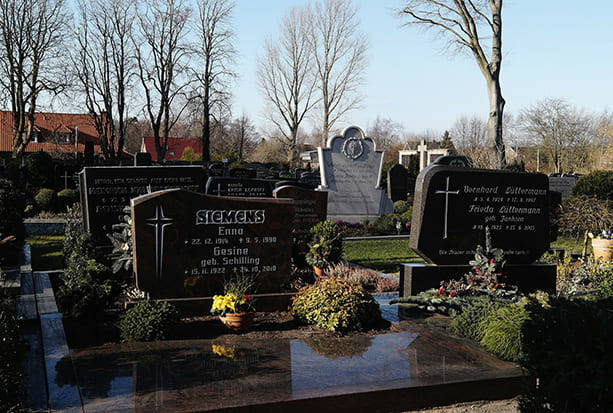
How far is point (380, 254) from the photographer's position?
1445 cm

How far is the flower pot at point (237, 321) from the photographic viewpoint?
6789 millimetres

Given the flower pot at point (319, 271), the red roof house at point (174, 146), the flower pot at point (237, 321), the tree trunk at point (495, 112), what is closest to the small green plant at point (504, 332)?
the flower pot at point (237, 321)

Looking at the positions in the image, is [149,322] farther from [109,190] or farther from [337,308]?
[109,190]

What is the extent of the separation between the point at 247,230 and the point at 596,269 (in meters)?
5.77

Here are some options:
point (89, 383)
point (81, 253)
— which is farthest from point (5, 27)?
point (89, 383)

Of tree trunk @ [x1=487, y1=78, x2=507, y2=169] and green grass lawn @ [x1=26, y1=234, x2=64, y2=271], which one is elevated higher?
tree trunk @ [x1=487, y1=78, x2=507, y2=169]

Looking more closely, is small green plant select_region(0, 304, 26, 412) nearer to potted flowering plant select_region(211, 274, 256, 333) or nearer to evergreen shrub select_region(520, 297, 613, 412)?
potted flowering plant select_region(211, 274, 256, 333)

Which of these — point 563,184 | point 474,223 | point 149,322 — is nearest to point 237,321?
point 149,322

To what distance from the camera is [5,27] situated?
32.9m

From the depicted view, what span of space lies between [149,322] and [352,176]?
49.4 ft

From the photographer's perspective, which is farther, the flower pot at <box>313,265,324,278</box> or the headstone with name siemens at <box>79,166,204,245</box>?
the flower pot at <box>313,265,324,278</box>

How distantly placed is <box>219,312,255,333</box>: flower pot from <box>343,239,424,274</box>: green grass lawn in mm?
5574

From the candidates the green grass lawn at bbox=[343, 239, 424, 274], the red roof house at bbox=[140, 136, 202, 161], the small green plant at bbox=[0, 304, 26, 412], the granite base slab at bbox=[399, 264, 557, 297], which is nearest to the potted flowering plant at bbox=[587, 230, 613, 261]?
the granite base slab at bbox=[399, 264, 557, 297]

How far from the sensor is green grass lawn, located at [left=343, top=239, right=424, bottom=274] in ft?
42.0
